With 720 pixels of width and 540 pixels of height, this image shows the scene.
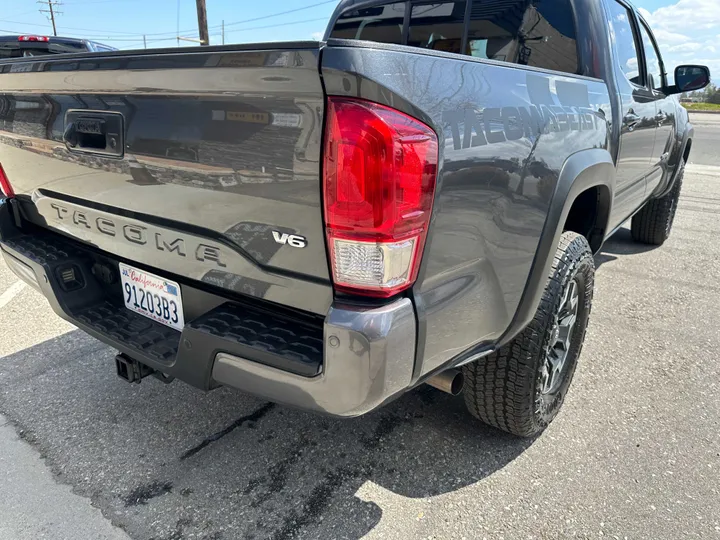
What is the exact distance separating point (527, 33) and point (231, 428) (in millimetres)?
2422

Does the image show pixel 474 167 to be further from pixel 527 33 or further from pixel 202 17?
pixel 202 17

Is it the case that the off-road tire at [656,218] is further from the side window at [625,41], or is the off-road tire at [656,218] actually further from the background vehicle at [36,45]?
the background vehicle at [36,45]

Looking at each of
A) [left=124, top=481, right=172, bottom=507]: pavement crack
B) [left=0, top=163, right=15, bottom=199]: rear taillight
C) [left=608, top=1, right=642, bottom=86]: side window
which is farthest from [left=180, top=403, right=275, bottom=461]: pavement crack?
[left=608, top=1, right=642, bottom=86]: side window

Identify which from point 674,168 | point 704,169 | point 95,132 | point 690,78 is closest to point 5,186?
point 95,132

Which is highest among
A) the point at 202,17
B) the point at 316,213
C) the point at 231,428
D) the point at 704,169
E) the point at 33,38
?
the point at 202,17

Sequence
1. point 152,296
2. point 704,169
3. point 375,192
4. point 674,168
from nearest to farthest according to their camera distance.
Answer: point 375,192 < point 152,296 < point 674,168 < point 704,169

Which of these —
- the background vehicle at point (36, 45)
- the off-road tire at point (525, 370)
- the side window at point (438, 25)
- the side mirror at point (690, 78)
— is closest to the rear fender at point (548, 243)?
the off-road tire at point (525, 370)

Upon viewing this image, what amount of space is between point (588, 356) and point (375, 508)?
175 cm

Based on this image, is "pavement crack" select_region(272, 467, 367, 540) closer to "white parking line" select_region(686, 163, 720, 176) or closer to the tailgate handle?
the tailgate handle

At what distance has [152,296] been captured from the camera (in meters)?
1.95

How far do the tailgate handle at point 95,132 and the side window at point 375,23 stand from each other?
1965 millimetres

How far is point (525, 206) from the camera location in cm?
177

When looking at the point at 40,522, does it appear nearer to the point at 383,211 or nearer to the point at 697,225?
the point at 383,211

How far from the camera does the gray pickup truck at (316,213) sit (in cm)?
132
